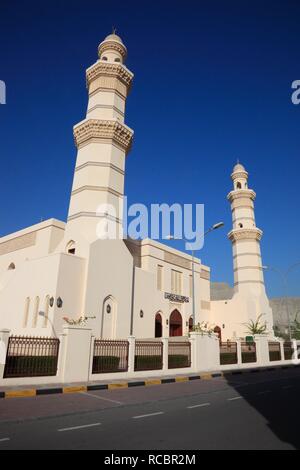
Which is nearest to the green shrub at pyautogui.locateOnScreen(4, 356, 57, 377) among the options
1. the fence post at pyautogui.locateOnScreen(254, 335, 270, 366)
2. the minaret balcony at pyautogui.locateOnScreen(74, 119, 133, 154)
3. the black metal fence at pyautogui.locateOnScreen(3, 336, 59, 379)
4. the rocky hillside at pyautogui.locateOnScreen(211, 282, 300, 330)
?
the black metal fence at pyautogui.locateOnScreen(3, 336, 59, 379)

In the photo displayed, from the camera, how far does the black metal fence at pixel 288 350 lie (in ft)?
84.0

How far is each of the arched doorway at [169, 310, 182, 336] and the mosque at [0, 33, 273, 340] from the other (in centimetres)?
9

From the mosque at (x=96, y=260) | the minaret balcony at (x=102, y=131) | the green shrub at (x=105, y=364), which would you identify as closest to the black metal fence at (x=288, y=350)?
the mosque at (x=96, y=260)

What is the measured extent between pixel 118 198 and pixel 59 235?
628 cm

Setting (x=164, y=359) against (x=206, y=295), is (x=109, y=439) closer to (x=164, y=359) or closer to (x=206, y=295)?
(x=164, y=359)

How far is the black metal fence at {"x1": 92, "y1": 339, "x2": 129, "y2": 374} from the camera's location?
12.8 m

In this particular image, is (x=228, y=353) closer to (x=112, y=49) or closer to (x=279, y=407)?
(x=279, y=407)

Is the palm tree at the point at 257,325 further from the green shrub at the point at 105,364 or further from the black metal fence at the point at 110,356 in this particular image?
the green shrub at the point at 105,364

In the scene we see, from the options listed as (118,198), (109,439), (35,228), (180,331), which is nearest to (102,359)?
(109,439)

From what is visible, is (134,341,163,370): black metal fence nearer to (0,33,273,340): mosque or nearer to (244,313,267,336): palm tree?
(0,33,273,340): mosque

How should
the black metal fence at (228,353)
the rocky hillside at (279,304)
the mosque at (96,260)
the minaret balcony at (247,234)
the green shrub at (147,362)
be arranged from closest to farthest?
1. the green shrub at (147,362)
2. the mosque at (96,260)
3. the black metal fence at (228,353)
4. the minaret balcony at (247,234)
5. the rocky hillside at (279,304)

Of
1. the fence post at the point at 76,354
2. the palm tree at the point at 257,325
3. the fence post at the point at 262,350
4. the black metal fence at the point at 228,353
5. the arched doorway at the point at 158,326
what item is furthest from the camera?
the palm tree at the point at 257,325

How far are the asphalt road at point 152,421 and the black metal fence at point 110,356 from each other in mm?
2652

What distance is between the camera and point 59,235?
24.9 m
